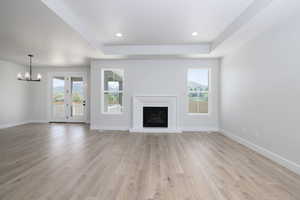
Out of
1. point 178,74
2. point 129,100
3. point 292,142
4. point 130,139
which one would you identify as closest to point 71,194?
point 130,139

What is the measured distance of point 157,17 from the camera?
3395 millimetres

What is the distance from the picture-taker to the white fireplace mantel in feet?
19.0

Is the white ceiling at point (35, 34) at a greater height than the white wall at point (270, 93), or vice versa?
the white ceiling at point (35, 34)

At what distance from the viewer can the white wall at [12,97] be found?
20.6ft

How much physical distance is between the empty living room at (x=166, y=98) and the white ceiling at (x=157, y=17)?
25 mm

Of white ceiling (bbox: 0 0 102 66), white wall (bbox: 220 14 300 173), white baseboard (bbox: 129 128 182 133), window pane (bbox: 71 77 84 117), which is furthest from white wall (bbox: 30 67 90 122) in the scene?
white wall (bbox: 220 14 300 173)

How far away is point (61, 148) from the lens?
3752 millimetres

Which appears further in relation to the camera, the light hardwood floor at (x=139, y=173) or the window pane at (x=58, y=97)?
the window pane at (x=58, y=97)

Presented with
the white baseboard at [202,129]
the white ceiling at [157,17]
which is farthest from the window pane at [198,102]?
the white ceiling at [157,17]

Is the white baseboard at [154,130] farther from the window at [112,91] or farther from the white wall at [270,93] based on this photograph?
the white wall at [270,93]

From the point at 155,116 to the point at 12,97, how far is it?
6017mm

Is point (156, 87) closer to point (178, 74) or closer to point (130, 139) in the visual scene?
point (178, 74)

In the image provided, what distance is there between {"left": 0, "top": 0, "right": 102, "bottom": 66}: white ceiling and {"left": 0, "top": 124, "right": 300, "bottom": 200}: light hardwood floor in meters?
2.64

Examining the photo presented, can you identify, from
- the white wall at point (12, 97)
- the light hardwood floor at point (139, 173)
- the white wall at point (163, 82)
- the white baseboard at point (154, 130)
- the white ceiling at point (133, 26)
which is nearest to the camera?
the light hardwood floor at point (139, 173)
